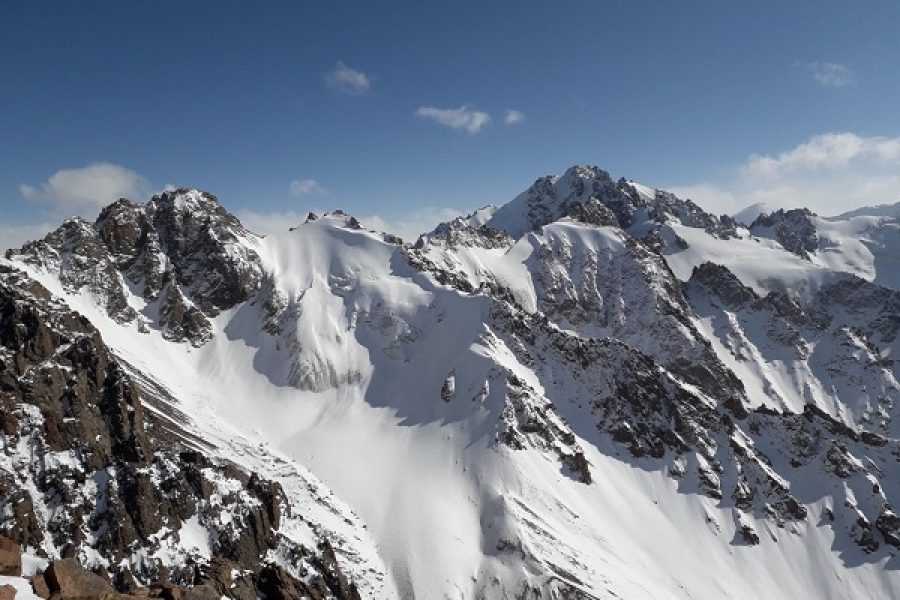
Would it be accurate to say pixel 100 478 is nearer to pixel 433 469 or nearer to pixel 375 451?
pixel 375 451

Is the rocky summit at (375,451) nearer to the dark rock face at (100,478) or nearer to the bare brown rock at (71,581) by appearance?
the dark rock face at (100,478)

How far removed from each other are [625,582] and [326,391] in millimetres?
92085

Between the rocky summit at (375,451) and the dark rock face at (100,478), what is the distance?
0.35 metres

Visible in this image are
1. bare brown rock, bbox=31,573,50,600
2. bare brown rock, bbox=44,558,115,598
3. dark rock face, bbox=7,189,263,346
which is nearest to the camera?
bare brown rock, bbox=31,573,50,600

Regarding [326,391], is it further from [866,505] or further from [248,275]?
[866,505]

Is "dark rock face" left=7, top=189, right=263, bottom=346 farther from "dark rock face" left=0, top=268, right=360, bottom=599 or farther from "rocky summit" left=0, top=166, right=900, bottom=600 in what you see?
"dark rock face" left=0, top=268, right=360, bottom=599

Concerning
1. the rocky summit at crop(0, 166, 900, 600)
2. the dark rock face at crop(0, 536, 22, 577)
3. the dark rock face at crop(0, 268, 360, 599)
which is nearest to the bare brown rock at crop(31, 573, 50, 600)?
the dark rock face at crop(0, 536, 22, 577)

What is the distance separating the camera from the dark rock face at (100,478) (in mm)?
77500

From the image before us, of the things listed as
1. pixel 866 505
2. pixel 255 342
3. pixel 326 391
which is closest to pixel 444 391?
pixel 326 391

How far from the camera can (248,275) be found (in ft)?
639

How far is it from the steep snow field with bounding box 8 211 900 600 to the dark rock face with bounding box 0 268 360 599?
13031 mm

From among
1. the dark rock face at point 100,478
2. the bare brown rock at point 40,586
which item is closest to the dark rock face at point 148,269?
the dark rock face at point 100,478

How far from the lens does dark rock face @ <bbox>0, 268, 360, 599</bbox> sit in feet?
254

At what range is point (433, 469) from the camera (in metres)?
138
